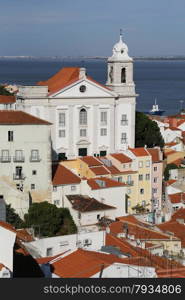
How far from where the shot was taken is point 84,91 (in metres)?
28.5

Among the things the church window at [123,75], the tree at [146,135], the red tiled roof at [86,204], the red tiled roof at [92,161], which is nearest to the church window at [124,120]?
the church window at [123,75]

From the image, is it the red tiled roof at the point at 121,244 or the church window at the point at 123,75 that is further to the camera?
the church window at the point at 123,75

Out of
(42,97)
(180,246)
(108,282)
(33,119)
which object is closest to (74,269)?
(108,282)

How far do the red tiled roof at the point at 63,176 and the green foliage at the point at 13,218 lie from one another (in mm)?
2181

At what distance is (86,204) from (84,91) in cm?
779

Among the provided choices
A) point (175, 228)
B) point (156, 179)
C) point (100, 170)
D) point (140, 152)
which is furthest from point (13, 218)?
point (156, 179)

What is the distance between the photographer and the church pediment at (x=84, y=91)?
28219 millimetres

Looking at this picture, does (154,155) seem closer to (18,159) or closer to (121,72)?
(121,72)

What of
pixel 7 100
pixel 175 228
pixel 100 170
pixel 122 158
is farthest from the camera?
pixel 7 100

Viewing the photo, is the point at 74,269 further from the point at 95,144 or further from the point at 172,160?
the point at 172,160

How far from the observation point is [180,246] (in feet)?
63.0

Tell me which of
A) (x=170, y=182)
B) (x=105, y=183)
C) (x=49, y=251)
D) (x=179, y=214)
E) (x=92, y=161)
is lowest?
(x=49, y=251)

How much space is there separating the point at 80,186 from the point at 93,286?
15.1 meters

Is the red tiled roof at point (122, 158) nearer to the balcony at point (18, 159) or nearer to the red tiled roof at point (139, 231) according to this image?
the balcony at point (18, 159)
